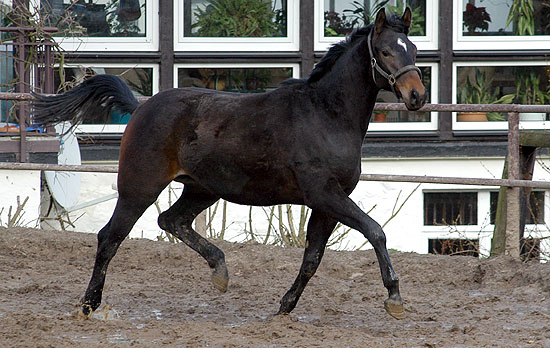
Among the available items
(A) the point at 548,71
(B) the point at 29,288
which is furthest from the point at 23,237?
(A) the point at 548,71

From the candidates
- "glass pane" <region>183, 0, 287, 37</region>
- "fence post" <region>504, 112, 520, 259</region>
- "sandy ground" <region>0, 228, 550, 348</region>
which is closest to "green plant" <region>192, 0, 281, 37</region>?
"glass pane" <region>183, 0, 287, 37</region>

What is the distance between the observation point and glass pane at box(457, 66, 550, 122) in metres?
11.3

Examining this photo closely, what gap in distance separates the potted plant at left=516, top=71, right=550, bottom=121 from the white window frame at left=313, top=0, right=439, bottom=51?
1.28 m

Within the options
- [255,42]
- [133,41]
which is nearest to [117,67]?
[133,41]

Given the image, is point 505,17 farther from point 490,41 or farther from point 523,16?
point 490,41

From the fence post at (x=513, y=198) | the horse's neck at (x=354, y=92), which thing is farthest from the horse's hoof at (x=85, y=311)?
the fence post at (x=513, y=198)

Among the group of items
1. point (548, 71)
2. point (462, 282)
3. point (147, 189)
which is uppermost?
point (548, 71)

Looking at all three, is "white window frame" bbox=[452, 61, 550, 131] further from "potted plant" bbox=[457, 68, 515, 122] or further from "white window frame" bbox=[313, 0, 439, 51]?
"white window frame" bbox=[313, 0, 439, 51]

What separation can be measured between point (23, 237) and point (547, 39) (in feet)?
23.1

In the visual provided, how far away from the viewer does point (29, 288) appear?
6289 millimetres

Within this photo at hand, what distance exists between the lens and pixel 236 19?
36.4 feet

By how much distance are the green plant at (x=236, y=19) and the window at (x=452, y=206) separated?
2.88 m

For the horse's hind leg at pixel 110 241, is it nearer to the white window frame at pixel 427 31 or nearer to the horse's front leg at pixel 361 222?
the horse's front leg at pixel 361 222

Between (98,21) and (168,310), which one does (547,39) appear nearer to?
(98,21)
